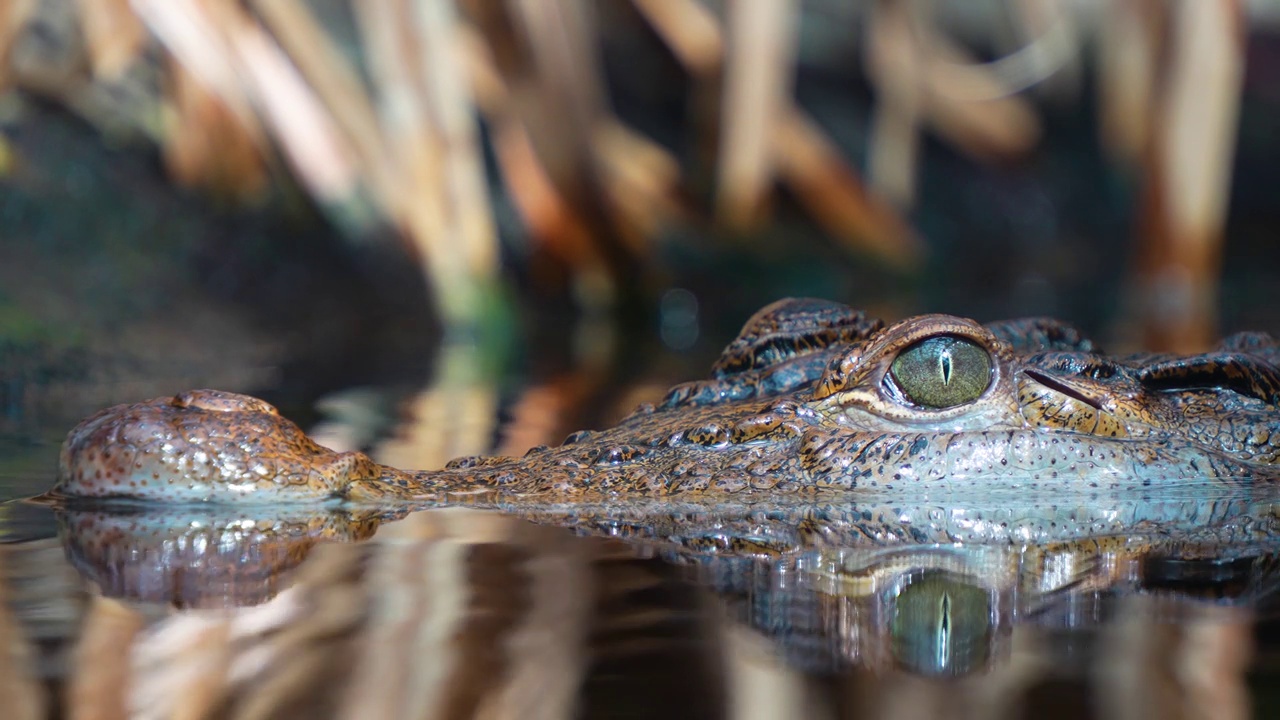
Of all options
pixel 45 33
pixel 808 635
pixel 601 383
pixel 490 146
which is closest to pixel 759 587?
pixel 808 635

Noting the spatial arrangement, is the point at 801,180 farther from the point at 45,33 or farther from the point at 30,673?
the point at 30,673

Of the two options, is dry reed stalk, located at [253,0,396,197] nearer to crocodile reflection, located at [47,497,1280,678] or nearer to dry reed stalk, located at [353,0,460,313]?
dry reed stalk, located at [353,0,460,313]

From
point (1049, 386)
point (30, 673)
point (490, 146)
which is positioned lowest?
point (30, 673)

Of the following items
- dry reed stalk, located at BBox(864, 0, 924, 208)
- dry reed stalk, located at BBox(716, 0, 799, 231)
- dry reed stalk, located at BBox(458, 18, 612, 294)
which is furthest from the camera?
dry reed stalk, located at BBox(864, 0, 924, 208)

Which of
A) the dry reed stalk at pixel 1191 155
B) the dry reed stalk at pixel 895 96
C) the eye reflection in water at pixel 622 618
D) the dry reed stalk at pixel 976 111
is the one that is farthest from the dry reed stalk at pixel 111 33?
the dry reed stalk at pixel 1191 155

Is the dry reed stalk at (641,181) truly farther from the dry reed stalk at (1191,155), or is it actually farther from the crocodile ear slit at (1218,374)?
the crocodile ear slit at (1218,374)

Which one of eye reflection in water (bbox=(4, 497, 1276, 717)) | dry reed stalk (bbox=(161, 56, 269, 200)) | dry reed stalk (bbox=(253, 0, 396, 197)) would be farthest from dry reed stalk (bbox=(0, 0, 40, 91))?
eye reflection in water (bbox=(4, 497, 1276, 717))
